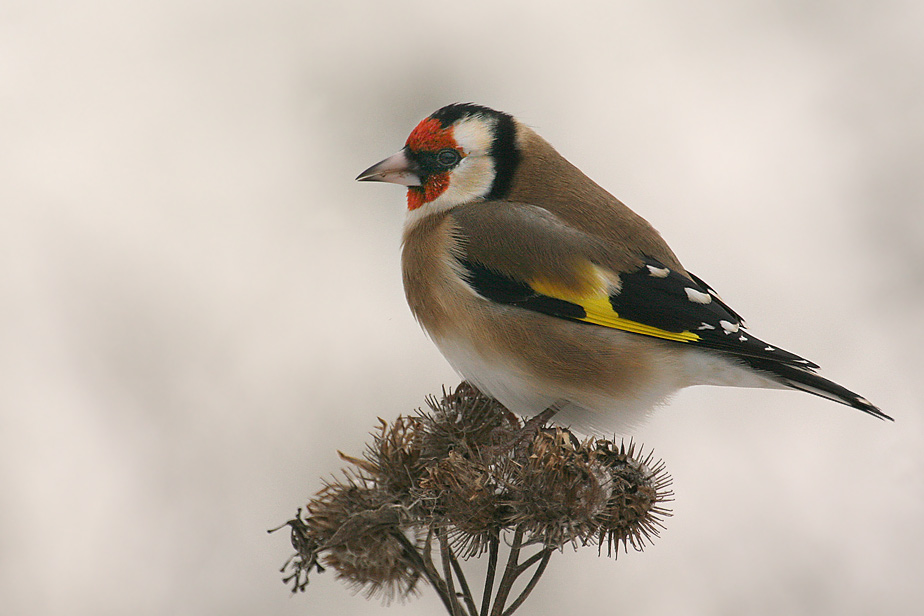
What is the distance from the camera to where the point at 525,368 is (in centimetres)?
146

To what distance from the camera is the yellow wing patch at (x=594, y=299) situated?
147 cm

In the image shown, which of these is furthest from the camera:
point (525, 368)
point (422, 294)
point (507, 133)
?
point (507, 133)

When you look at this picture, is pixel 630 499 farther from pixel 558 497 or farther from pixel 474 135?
pixel 474 135

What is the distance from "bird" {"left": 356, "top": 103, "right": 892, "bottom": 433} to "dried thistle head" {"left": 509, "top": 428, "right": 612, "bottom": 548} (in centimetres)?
27

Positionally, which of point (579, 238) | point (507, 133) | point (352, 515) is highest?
point (507, 133)

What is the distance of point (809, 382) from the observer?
1.37 m

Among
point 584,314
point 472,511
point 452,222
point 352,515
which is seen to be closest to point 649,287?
point 584,314

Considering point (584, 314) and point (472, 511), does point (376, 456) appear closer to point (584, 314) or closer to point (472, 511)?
point (472, 511)

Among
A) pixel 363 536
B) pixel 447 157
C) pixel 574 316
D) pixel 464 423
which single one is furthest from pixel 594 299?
pixel 363 536

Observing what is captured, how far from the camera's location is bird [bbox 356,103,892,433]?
57.7 inches

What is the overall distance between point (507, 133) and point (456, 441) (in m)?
0.65

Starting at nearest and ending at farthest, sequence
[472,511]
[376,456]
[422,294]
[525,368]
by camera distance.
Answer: [472,511], [376,456], [525,368], [422,294]

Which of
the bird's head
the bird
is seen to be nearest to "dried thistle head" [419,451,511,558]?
the bird

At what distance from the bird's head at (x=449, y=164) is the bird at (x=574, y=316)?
1.1 inches
